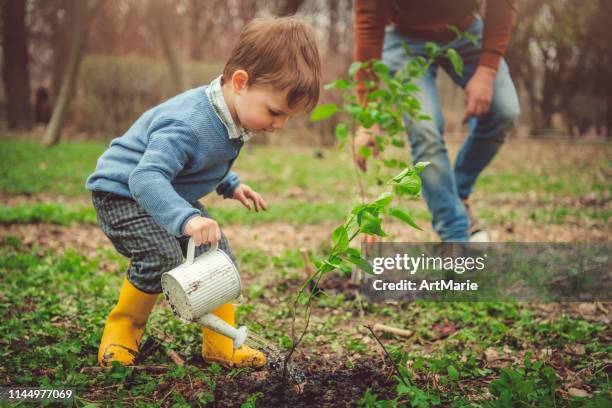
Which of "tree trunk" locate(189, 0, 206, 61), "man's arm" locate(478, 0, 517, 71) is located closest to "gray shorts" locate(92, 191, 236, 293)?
"man's arm" locate(478, 0, 517, 71)

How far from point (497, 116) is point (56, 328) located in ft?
8.02

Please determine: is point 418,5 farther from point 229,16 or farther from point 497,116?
point 229,16

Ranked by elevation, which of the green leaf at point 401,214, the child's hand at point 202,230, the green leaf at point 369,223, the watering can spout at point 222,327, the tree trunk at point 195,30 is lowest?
the watering can spout at point 222,327

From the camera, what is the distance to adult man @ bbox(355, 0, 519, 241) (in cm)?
288

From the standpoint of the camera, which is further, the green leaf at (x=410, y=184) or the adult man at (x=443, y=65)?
the adult man at (x=443, y=65)

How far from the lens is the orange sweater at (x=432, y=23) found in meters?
2.87

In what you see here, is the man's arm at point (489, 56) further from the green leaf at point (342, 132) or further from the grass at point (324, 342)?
the grass at point (324, 342)

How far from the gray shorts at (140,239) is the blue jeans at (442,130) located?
4.43ft

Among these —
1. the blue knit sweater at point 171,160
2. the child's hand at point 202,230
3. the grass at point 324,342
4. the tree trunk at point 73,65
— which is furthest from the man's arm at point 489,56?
the tree trunk at point 73,65

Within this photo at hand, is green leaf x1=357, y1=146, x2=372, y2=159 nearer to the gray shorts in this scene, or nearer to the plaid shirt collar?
the plaid shirt collar

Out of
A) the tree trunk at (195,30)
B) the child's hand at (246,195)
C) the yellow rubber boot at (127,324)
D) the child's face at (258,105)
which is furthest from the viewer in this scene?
the tree trunk at (195,30)

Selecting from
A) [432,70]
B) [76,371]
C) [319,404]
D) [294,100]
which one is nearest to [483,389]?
[319,404]

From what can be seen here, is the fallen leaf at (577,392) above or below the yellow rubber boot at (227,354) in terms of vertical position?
above
